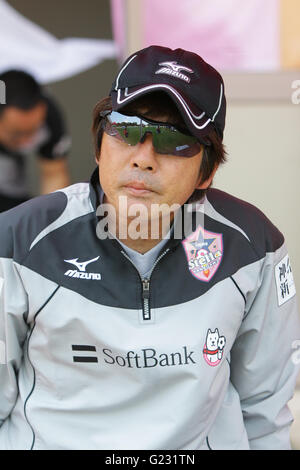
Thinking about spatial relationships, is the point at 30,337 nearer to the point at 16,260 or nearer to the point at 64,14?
the point at 16,260

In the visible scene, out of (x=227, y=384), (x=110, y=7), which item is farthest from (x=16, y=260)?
(x=110, y=7)

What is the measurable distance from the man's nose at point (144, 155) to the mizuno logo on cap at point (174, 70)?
15 centimetres

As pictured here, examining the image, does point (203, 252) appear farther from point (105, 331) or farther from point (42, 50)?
point (42, 50)

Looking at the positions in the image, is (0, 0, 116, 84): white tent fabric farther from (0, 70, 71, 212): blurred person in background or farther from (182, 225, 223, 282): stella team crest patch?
(182, 225, 223, 282): stella team crest patch

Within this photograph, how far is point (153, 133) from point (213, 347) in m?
0.56

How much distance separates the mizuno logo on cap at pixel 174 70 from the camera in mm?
1494

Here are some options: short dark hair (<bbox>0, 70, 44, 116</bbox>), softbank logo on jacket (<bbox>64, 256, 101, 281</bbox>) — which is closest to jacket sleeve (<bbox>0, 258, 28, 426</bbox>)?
softbank logo on jacket (<bbox>64, 256, 101, 281</bbox>)

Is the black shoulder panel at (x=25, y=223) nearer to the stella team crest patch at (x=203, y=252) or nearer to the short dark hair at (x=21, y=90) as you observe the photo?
the stella team crest patch at (x=203, y=252)

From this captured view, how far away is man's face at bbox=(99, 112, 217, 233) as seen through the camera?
4.90 feet

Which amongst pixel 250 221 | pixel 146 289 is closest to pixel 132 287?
pixel 146 289

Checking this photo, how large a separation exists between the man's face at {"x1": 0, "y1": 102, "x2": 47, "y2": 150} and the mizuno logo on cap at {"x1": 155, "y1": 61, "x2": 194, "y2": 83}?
2567 millimetres

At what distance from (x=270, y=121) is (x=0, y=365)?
Answer: 1916mm

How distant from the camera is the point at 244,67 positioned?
10.1ft

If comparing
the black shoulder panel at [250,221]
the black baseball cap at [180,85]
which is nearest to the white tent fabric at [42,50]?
the black shoulder panel at [250,221]
